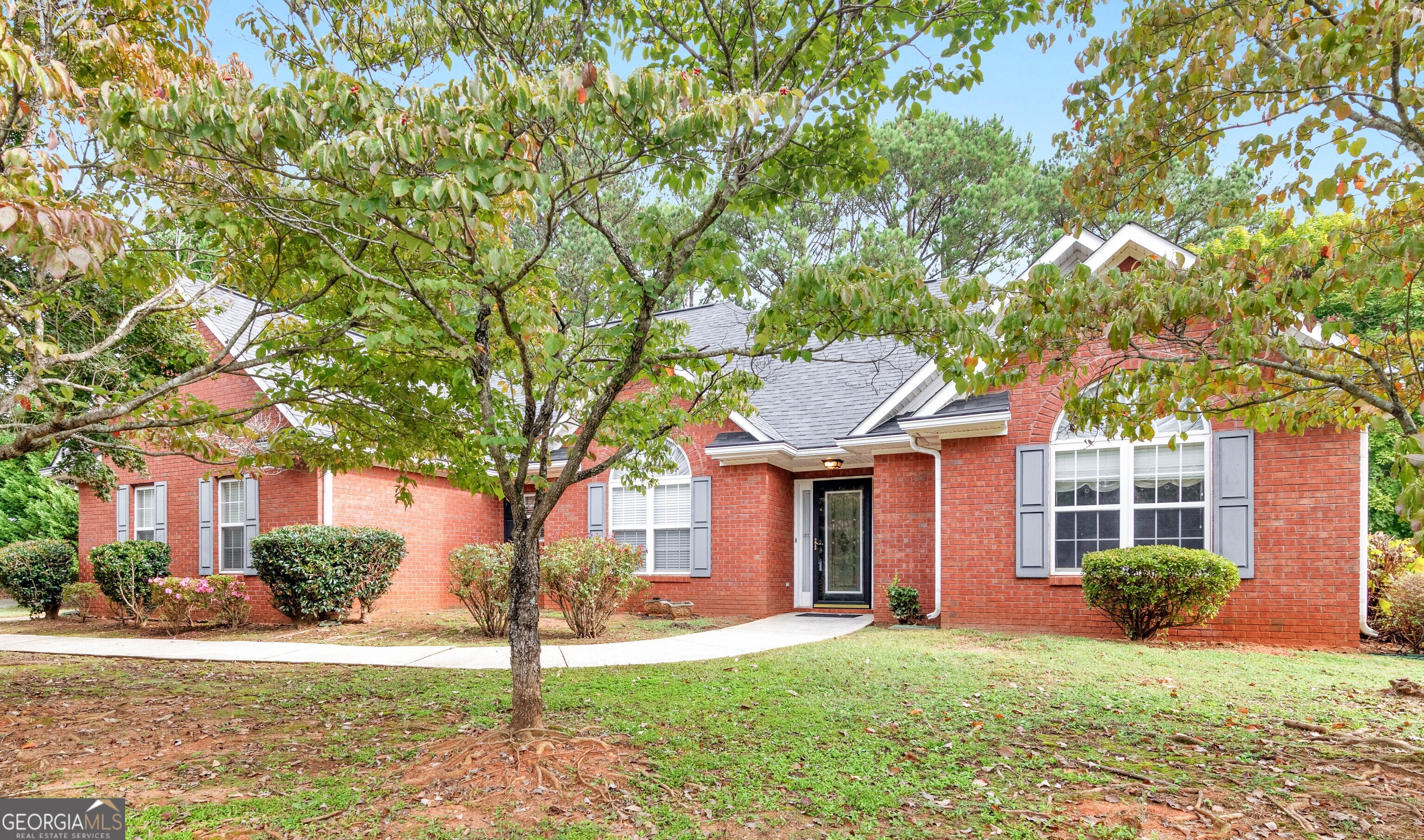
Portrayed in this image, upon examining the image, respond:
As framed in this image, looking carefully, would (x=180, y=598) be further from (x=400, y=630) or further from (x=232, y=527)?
(x=400, y=630)

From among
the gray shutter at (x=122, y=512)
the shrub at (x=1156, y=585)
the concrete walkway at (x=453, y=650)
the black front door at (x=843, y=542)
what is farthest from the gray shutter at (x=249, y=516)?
the shrub at (x=1156, y=585)

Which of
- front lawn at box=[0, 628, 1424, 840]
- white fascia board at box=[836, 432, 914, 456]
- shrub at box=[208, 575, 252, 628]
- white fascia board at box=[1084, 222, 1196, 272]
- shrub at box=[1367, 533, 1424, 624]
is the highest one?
white fascia board at box=[1084, 222, 1196, 272]

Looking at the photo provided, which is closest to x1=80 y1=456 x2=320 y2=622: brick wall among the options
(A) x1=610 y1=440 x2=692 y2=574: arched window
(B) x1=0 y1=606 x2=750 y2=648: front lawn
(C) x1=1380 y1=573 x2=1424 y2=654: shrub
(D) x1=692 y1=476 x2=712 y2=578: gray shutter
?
(B) x1=0 y1=606 x2=750 y2=648: front lawn

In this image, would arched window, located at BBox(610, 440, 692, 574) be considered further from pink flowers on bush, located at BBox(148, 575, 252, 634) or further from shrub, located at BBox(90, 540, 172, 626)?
shrub, located at BBox(90, 540, 172, 626)

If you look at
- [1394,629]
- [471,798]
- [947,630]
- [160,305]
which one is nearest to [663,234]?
[471,798]

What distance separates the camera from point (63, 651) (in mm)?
10461

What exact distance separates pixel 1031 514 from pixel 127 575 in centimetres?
1466

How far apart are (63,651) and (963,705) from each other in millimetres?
11209

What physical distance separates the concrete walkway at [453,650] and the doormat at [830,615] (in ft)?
3.06

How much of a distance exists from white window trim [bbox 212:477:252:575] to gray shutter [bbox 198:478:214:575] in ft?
0.27

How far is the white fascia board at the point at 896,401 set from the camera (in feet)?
38.8

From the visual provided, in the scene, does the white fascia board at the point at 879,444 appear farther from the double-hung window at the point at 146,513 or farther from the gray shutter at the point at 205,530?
the double-hung window at the point at 146,513

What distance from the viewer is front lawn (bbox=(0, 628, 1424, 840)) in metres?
4.10

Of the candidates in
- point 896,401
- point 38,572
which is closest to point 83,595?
point 38,572
